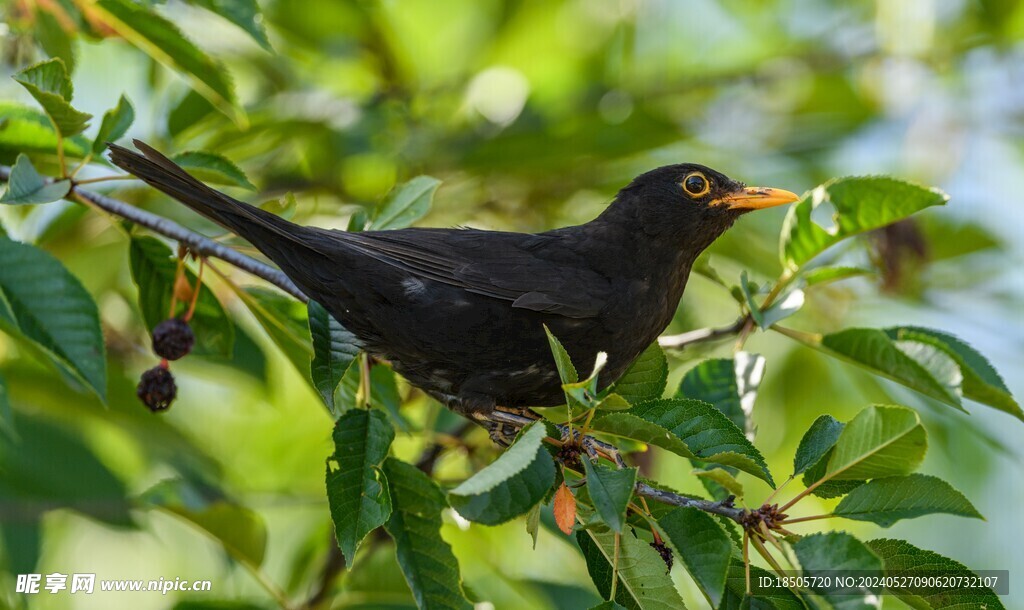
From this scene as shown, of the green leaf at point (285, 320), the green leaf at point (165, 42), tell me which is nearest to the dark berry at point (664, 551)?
the green leaf at point (285, 320)

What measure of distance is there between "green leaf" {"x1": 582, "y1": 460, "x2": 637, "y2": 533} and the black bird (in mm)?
1110

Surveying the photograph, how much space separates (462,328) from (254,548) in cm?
128

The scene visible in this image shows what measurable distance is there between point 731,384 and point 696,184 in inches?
42.8

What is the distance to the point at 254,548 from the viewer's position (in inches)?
160

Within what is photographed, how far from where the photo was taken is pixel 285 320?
11.8ft

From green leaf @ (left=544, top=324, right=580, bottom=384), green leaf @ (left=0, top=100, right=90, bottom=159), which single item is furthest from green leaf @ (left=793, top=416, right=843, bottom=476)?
green leaf @ (left=0, top=100, right=90, bottom=159)

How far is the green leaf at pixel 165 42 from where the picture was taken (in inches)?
142

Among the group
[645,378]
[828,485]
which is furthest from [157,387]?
[828,485]

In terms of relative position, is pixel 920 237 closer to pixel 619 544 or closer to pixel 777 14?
pixel 777 14

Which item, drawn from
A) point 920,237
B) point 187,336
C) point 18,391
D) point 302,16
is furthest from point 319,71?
point 920,237

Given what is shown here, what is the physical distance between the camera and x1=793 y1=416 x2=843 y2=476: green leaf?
2.68 m

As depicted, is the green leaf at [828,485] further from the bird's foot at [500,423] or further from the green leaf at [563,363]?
the bird's foot at [500,423]

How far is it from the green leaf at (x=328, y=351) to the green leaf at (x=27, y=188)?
0.87 m

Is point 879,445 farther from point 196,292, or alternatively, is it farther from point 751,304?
point 196,292
